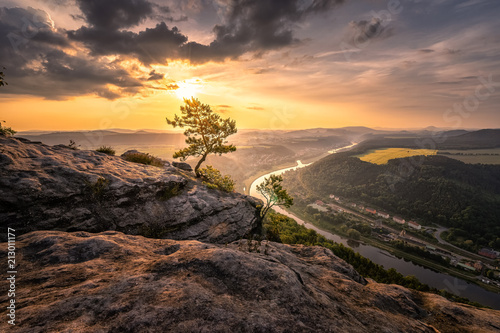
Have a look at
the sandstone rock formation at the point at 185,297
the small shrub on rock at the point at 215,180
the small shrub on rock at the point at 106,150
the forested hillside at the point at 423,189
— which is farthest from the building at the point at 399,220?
the small shrub on rock at the point at 106,150

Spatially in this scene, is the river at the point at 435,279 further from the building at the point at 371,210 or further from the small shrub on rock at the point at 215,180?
the small shrub on rock at the point at 215,180

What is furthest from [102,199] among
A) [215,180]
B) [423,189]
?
[423,189]

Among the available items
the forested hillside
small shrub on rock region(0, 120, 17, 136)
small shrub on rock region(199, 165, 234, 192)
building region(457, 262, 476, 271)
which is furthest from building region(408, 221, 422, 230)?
small shrub on rock region(0, 120, 17, 136)

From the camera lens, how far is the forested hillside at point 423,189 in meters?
89.9

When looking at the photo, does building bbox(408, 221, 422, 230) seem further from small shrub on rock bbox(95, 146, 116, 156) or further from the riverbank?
small shrub on rock bbox(95, 146, 116, 156)

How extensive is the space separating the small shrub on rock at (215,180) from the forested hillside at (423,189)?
10632 cm

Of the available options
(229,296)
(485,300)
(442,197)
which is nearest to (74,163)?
(229,296)

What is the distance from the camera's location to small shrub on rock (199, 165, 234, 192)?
57.3 ft

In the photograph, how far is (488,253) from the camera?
70.8m

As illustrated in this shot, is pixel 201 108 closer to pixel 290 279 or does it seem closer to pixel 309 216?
pixel 290 279

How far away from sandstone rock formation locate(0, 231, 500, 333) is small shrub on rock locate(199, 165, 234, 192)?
9257 millimetres

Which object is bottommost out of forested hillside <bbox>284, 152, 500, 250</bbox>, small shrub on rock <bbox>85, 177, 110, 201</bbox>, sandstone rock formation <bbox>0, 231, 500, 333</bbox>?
forested hillside <bbox>284, 152, 500, 250</bbox>

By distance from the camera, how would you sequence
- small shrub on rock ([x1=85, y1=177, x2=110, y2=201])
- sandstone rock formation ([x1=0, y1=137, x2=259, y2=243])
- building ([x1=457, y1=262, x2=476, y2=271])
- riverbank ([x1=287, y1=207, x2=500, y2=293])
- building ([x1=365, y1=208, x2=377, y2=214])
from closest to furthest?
sandstone rock formation ([x1=0, y1=137, x2=259, y2=243]), small shrub on rock ([x1=85, y1=177, x2=110, y2=201]), riverbank ([x1=287, y1=207, x2=500, y2=293]), building ([x1=457, y1=262, x2=476, y2=271]), building ([x1=365, y1=208, x2=377, y2=214])

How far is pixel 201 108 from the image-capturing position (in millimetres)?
19453
